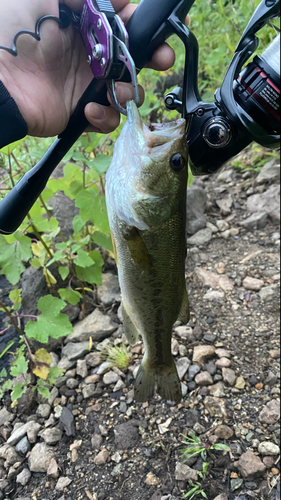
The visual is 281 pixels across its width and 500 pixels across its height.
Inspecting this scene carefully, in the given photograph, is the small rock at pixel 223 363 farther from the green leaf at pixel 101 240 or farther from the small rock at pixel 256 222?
the small rock at pixel 256 222

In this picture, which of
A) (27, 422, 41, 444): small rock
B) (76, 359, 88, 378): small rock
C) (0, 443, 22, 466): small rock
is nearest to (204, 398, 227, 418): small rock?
(76, 359, 88, 378): small rock

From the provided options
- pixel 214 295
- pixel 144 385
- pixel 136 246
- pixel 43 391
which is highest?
Answer: pixel 136 246

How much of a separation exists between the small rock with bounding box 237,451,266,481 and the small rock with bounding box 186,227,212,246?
7.20ft

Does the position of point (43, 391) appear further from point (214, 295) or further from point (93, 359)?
point (214, 295)

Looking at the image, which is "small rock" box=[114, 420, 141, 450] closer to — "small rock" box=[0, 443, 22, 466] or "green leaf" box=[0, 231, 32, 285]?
"small rock" box=[0, 443, 22, 466]

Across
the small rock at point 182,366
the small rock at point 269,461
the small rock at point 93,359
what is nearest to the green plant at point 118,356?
the small rock at point 93,359

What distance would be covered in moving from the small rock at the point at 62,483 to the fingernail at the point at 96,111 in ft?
6.60

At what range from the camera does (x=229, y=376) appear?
2.38 m

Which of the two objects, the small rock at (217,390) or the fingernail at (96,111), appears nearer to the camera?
the fingernail at (96,111)

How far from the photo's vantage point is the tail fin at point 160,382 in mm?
1859

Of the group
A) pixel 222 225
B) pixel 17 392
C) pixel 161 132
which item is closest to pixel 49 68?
pixel 161 132

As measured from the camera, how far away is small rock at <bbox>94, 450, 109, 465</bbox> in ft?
6.50

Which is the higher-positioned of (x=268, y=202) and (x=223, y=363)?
(x=268, y=202)

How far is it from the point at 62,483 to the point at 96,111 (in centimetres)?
205
